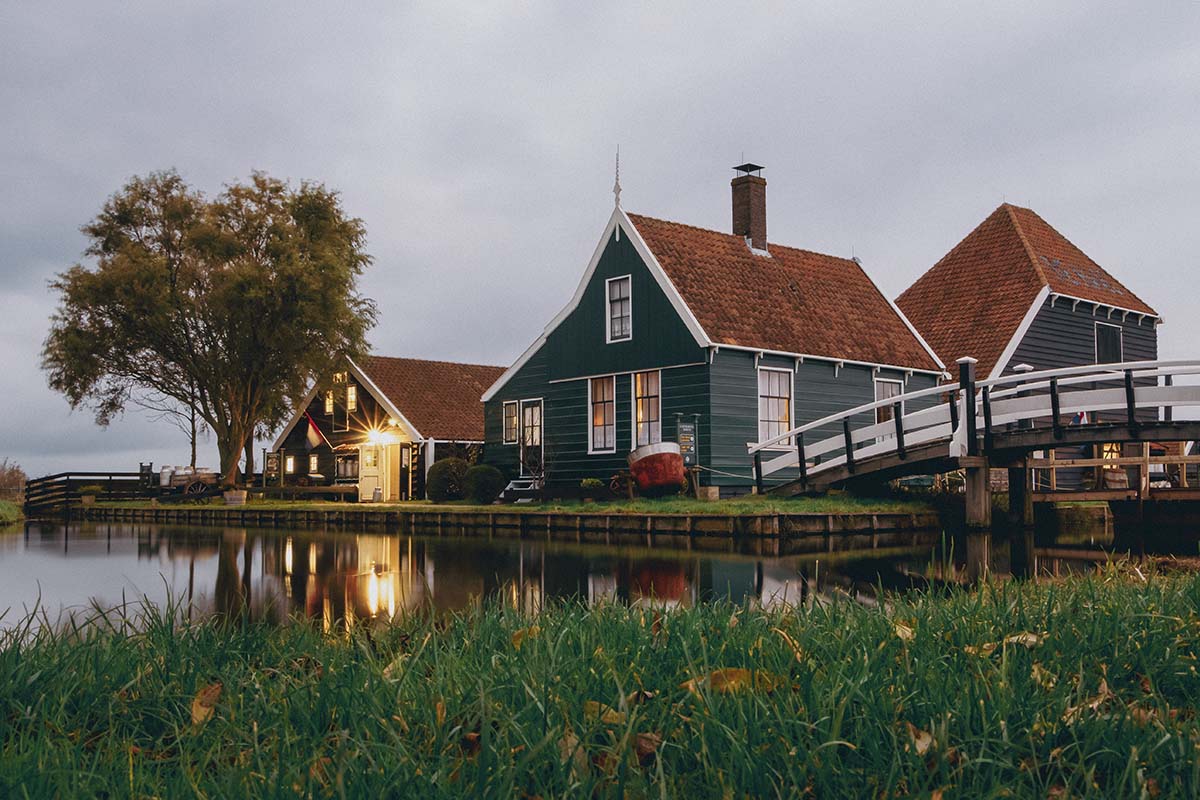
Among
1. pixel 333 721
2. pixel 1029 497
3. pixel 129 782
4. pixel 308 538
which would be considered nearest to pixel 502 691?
pixel 333 721

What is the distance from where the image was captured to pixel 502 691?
350cm

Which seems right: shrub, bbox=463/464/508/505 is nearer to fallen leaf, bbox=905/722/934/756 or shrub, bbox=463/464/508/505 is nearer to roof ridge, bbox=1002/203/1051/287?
roof ridge, bbox=1002/203/1051/287

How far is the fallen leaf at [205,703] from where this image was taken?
11.5 feet

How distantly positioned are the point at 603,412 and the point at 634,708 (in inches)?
896

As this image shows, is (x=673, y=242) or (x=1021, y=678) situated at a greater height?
(x=673, y=242)

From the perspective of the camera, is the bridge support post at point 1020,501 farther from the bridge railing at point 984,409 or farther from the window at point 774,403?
the window at point 774,403

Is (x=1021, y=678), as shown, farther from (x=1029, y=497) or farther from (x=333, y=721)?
(x=1029, y=497)

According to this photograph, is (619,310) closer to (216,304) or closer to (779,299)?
(779,299)

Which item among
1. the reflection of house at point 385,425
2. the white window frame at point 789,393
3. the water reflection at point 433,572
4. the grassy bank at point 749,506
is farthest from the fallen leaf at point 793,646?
the reflection of house at point 385,425

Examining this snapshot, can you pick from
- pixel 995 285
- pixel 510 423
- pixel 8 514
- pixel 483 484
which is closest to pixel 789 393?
pixel 510 423

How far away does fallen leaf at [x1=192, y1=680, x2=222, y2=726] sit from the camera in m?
3.52

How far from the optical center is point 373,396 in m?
36.5

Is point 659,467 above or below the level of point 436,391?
below

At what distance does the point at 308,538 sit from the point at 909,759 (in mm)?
18605
